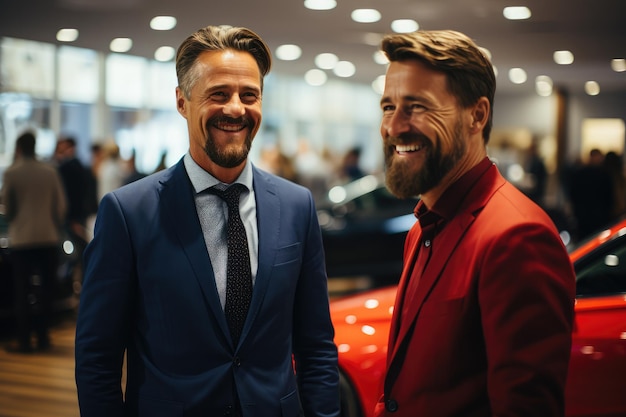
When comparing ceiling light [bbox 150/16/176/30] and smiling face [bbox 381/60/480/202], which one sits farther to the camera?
ceiling light [bbox 150/16/176/30]

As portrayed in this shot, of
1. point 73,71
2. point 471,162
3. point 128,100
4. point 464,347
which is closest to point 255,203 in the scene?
point 471,162

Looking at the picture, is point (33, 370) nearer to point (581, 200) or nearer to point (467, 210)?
point (467, 210)

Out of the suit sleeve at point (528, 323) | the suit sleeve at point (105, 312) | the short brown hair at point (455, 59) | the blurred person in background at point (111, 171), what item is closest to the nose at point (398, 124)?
the short brown hair at point (455, 59)

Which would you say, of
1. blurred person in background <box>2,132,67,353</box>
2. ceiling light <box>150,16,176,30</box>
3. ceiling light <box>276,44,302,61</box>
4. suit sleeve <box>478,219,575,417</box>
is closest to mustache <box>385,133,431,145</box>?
suit sleeve <box>478,219,575,417</box>

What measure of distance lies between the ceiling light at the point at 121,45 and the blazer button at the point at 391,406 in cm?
816

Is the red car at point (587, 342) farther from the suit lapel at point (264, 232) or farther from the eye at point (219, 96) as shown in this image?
the eye at point (219, 96)

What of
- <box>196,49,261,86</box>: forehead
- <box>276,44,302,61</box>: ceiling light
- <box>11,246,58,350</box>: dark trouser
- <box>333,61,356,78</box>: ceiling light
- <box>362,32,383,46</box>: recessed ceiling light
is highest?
<box>333,61,356,78</box>: ceiling light

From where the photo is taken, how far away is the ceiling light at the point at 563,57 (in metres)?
10.4

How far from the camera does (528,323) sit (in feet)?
4.41

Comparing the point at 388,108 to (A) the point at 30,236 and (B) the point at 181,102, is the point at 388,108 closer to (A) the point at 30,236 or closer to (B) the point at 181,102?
(B) the point at 181,102

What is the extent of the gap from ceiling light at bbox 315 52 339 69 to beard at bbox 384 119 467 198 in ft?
33.2

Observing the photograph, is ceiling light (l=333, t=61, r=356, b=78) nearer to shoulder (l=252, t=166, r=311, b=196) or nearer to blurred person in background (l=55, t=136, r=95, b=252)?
blurred person in background (l=55, t=136, r=95, b=252)

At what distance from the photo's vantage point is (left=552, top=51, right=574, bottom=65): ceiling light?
10.4 meters

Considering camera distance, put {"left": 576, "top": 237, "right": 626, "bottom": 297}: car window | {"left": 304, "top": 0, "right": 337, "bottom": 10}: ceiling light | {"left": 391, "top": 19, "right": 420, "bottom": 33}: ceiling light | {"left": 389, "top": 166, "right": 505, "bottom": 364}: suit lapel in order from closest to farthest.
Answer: {"left": 389, "top": 166, "right": 505, "bottom": 364}: suit lapel
{"left": 576, "top": 237, "right": 626, "bottom": 297}: car window
{"left": 304, "top": 0, "right": 337, "bottom": 10}: ceiling light
{"left": 391, "top": 19, "right": 420, "bottom": 33}: ceiling light
